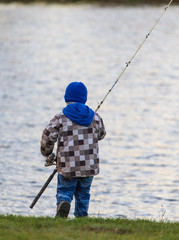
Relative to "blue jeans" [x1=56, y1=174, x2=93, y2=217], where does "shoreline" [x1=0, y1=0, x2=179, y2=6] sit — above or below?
below

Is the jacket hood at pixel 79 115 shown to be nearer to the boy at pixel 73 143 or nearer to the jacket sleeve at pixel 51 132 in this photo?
the boy at pixel 73 143

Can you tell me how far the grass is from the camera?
611cm

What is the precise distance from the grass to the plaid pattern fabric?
568 millimetres

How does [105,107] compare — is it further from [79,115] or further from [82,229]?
[82,229]

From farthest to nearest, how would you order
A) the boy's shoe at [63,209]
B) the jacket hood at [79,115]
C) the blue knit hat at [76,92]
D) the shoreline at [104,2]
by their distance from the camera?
the shoreline at [104,2], the blue knit hat at [76,92], the jacket hood at [79,115], the boy's shoe at [63,209]

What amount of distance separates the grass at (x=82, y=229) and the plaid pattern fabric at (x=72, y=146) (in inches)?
22.4

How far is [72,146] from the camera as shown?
7.32 metres

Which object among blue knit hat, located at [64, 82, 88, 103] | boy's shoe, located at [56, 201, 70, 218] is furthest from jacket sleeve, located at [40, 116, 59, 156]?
boy's shoe, located at [56, 201, 70, 218]

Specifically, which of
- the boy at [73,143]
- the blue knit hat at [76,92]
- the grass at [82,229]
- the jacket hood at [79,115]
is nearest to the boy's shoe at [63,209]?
the boy at [73,143]

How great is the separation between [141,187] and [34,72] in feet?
55.0

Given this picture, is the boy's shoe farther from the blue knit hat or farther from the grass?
the blue knit hat

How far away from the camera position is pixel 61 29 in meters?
48.4

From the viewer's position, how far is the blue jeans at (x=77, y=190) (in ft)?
24.2

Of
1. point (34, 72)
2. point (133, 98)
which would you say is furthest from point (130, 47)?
point (133, 98)
